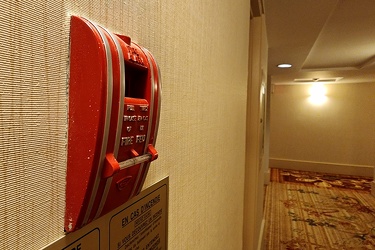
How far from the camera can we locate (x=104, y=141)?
0.63 feet

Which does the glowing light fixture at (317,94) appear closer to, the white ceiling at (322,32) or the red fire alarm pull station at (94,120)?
the white ceiling at (322,32)

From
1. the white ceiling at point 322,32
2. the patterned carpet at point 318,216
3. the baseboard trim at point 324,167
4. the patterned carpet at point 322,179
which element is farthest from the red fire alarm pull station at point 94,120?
the baseboard trim at point 324,167

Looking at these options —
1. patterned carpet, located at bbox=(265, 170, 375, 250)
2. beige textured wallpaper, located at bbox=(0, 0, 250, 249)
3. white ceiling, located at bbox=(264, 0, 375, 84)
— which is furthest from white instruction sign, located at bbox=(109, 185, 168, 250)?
patterned carpet, located at bbox=(265, 170, 375, 250)

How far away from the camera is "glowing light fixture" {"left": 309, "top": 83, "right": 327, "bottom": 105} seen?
578 centimetres

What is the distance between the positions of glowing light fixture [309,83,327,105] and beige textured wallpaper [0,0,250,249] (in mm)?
5761

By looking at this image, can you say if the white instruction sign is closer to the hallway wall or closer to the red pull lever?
the red pull lever

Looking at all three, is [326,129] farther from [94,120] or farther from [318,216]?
[94,120]

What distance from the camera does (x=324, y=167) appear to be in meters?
5.71

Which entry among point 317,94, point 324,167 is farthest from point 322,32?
point 324,167

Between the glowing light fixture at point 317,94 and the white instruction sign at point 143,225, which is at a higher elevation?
the glowing light fixture at point 317,94

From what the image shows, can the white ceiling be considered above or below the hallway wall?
above

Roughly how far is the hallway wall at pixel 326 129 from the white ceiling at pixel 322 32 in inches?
78.3

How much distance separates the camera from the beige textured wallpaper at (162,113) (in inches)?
6.4

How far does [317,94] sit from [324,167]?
1.65 m
